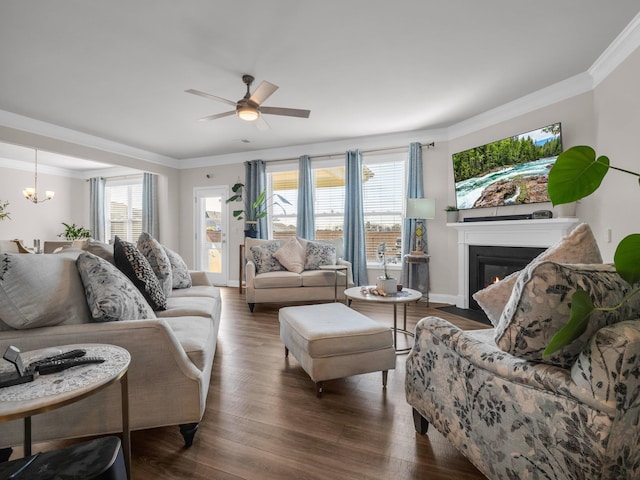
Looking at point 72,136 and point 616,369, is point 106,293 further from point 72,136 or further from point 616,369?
point 72,136

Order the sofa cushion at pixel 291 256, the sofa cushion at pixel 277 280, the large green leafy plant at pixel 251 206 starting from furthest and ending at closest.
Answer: the large green leafy plant at pixel 251 206 → the sofa cushion at pixel 291 256 → the sofa cushion at pixel 277 280

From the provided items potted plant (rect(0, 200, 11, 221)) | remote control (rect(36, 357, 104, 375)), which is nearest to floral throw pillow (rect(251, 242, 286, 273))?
remote control (rect(36, 357, 104, 375))

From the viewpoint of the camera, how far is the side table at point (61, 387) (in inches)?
33.0

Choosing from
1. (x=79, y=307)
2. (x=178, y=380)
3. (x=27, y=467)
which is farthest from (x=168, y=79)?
(x=27, y=467)

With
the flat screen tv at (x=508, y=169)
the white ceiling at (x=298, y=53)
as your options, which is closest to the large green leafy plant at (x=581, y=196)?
the white ceiling at (x=298, y=53)

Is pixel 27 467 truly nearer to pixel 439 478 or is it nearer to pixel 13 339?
pixel 13 339

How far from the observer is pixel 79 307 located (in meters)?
1.46

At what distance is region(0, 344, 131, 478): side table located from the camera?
84 cm

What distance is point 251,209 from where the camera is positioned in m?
5.96

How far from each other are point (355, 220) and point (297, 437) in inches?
153

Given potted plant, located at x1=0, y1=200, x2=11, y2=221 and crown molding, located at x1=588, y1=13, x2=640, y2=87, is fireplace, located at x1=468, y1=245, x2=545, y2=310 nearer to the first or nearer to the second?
crown molding, located at x1=588, y1=13, x2=640, y2=87

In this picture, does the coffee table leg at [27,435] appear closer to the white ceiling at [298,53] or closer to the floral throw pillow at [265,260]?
the white ceiling at [298,53]

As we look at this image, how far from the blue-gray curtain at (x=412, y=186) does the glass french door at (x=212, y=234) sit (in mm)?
3566

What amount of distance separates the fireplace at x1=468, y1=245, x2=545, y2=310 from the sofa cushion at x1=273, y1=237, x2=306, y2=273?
2388 mm
